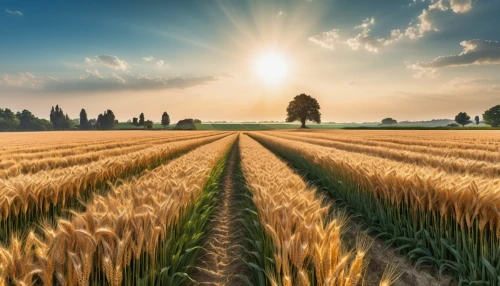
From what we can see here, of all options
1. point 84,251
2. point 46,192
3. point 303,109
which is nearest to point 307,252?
point 84,251

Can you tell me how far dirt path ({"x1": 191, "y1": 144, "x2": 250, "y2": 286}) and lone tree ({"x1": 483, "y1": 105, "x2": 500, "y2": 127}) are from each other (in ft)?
475

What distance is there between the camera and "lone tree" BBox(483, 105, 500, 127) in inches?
4247

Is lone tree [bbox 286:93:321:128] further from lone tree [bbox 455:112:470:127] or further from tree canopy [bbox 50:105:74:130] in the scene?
tree canopy [bbox 50:105:74:130]

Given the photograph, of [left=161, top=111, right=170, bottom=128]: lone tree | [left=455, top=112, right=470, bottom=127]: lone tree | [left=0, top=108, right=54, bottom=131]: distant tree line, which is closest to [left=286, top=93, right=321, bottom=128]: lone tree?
[left=161, top=111, right=170, bottom=128]: lone tree

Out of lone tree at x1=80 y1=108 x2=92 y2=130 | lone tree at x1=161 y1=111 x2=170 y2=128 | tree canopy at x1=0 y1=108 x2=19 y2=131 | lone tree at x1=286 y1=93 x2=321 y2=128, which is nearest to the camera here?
lone tree at x1=286 y1=93 x2=321 y2=128

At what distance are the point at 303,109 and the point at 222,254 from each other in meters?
96.8

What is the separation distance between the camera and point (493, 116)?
109 m

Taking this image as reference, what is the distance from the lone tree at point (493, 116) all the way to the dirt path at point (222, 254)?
475 ft

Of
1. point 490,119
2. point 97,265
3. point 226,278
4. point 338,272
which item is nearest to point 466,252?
point 338,272

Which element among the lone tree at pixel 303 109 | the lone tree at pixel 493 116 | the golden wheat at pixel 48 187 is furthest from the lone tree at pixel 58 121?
the lone tree at pixel 493 116

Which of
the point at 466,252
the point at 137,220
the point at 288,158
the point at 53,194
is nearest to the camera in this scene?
the point at 137,220

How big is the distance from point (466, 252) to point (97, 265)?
4.62 metres

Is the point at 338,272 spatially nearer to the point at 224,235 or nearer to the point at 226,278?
the point at 226,278

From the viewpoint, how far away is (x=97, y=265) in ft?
7.55
